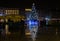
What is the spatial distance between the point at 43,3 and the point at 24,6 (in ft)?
13.0

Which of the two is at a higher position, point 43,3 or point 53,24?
point 43,3

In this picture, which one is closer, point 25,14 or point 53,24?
point 53,24

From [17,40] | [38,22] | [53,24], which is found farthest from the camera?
[38,22]

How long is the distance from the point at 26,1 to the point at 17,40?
2635 cm

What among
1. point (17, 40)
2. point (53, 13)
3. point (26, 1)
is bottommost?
point (17, 40)

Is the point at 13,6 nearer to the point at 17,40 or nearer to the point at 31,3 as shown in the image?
the point at 31,3

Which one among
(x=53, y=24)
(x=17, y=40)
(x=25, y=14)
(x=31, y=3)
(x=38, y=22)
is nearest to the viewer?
(x=17, y=40)

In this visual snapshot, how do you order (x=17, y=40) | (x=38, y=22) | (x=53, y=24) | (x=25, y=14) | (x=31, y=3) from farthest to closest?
(x=25, y=14)
(x=31, y=3)
(x=38, y=22)
(x=53, y=24)
(x=17, y=40)

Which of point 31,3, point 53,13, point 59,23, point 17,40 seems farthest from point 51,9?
point 17,40

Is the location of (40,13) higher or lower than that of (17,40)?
higher

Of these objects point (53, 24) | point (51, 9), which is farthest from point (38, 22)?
point (51, 9)

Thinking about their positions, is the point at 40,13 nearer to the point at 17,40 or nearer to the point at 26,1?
the point at 26,1

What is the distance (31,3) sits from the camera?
37.5 metres

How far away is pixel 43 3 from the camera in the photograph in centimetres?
3772
